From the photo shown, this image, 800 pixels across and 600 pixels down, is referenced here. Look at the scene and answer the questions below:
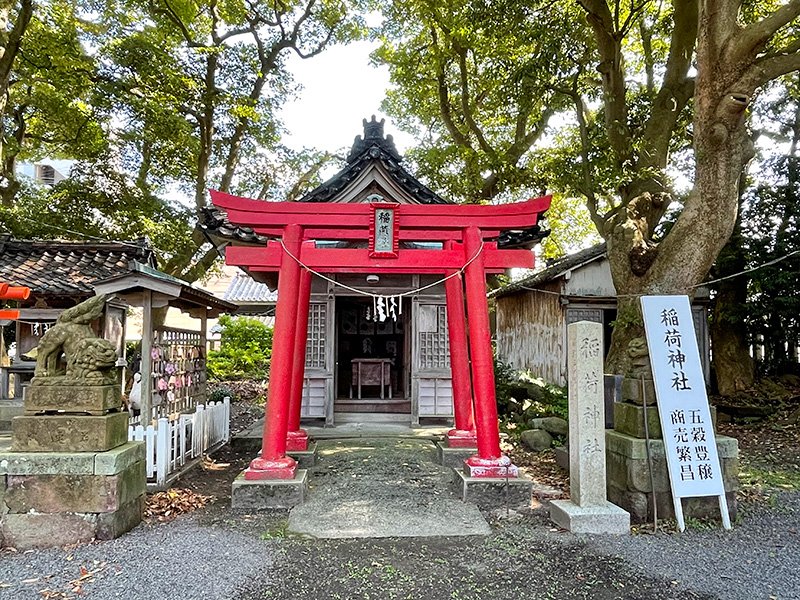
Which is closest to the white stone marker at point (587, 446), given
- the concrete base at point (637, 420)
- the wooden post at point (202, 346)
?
the concrete base at point (637, 420)

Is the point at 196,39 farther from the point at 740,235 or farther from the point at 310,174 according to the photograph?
the point at 740,235

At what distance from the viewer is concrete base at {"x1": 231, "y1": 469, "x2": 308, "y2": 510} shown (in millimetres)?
6156

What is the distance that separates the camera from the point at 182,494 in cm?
692

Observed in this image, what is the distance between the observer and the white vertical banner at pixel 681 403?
5707 millimetres

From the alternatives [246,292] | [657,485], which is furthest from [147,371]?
[246,292]

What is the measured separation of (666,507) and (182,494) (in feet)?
20.5

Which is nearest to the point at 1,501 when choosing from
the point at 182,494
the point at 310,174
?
the point at 182,494

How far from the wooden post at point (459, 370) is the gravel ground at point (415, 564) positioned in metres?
2.07

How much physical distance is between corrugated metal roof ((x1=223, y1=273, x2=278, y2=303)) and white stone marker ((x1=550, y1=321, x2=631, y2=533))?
18.6 metres

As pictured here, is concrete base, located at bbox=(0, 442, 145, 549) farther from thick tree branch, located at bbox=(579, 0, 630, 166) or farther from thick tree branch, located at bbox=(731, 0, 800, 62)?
thick tree branch, located at bbox=(579, 0, 630, 166)

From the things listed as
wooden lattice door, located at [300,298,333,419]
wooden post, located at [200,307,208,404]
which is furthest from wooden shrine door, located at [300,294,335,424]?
wooden post, located at [200,307,208,404]

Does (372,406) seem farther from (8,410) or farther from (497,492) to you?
(8,410)

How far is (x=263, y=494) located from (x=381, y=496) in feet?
5.20

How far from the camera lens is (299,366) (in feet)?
26.2
